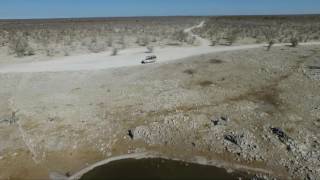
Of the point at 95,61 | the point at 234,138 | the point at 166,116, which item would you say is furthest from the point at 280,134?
the point at 95,61

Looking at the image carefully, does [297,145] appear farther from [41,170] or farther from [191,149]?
[41,170]

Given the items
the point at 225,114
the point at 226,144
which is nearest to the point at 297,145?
the point at 226,144

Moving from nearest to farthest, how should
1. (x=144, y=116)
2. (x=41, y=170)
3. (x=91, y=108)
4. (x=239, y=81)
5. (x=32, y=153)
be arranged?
(x=41, y=170)
(x=32, y=153)
(x=144, y=116)
(x=91, y=108)
(x=239, y=81)

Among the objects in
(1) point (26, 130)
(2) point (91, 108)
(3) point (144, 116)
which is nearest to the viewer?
(1) point (26, 130)

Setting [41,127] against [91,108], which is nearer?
[41,127]

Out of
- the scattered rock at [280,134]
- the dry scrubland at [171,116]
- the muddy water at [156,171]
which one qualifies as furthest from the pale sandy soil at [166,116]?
the muddy water at [156,171]

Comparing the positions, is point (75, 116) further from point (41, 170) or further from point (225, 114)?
point (225, 114)

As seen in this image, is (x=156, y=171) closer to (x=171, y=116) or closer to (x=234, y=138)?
(x=234, y=138)
